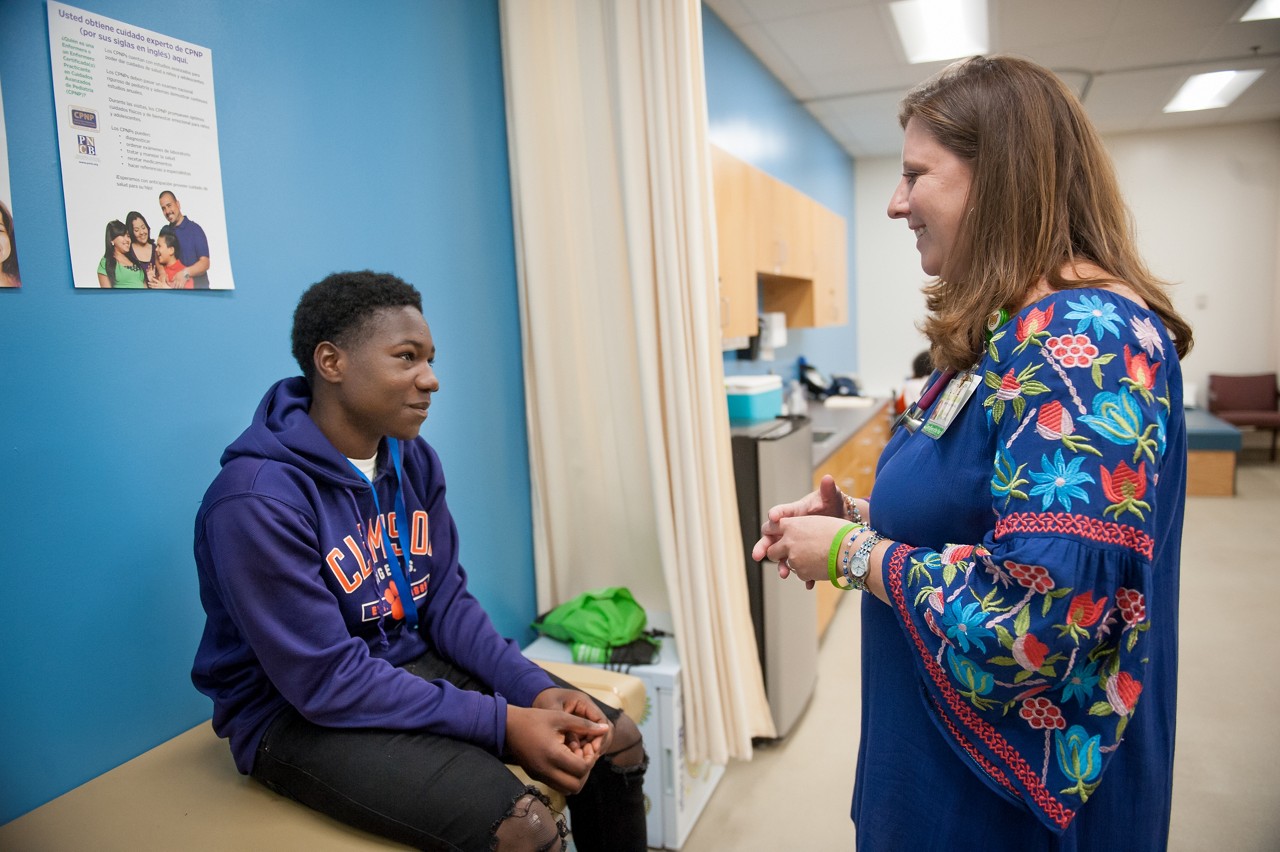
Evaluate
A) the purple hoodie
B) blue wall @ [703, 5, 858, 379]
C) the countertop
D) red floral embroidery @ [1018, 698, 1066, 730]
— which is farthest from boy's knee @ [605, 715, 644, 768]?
blue wall @ [703, 5, 858, 379]

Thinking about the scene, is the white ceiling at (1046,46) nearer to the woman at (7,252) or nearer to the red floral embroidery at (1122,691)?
the woman at (7,252)

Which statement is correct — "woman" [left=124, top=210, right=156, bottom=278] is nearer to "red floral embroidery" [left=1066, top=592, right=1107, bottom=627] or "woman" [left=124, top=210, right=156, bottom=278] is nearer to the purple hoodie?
the purple hoodie

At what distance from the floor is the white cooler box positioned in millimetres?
94

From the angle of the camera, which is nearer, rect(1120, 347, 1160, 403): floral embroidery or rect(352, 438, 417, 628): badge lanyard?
rect(1120, 347, 1160, 403): floral embroidery

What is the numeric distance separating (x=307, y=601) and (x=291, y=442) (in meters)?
0.28

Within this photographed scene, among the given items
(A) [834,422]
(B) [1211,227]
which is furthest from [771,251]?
(B) [1211,227]

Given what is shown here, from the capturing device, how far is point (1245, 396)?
6984 millimetres

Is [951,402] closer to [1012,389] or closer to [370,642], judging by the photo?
[1012,389]

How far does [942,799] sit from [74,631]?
1.41 metres

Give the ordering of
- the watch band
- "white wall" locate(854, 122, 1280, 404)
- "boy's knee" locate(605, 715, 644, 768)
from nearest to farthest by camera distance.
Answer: the watch band < "boy's knee" locate(605, 715, 644, 768) < "white wall" locate(854, 122, 1280, 404)

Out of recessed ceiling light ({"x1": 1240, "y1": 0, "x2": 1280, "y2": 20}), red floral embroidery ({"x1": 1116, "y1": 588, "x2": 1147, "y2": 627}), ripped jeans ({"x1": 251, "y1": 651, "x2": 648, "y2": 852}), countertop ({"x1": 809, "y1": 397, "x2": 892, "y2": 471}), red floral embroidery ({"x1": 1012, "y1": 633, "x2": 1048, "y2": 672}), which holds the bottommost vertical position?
ripped jeans ({"x1": 251, "y1": 651, "x2": 648, "y2": 852})

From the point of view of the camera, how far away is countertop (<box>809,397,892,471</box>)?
3.59 metres

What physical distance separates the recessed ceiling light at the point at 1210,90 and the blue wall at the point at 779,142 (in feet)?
7.78

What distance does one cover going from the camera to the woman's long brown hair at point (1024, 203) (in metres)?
0.99
